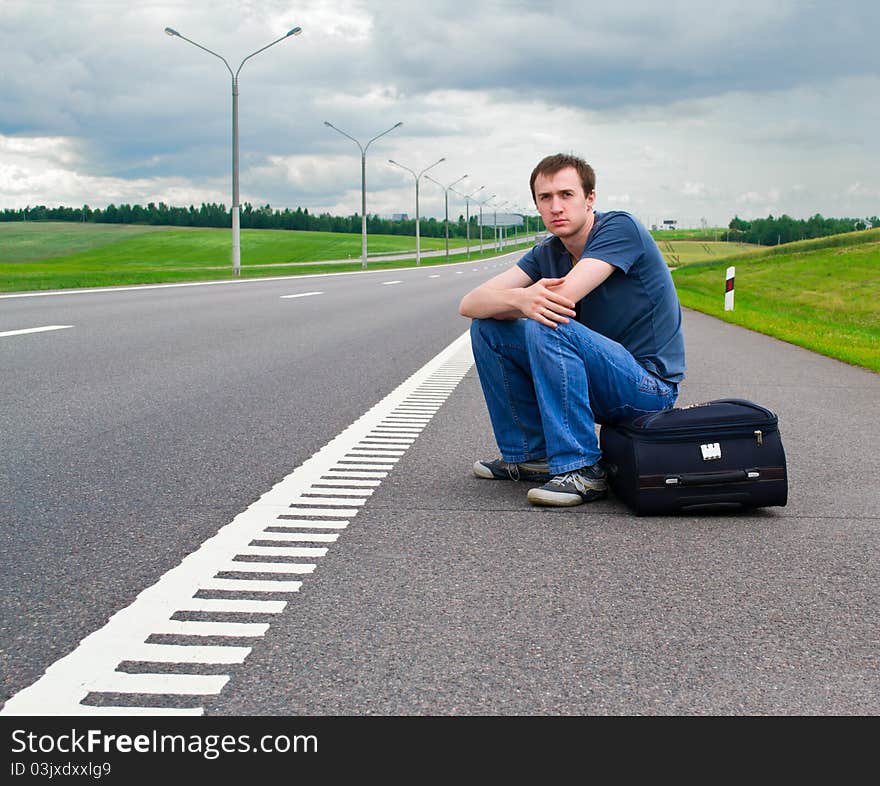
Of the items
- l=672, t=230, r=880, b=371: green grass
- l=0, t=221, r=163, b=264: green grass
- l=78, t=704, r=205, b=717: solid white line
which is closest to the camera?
l=78, t=704, r=205, b=717: solid white line

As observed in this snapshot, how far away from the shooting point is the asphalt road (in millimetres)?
2424

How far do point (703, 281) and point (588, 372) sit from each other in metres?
36.3

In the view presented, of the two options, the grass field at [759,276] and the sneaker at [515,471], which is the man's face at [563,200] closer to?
the sneaker at [515,471]

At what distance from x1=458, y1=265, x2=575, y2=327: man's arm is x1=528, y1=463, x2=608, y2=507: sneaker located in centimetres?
64

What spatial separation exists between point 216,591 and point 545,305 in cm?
201

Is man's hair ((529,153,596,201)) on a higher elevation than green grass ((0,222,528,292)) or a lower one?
lower

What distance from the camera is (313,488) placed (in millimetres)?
4492

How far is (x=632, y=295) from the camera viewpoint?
15.5 feet

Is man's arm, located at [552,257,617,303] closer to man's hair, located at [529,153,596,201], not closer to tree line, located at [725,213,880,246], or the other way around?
man's hair, located at [529,153,596,201]

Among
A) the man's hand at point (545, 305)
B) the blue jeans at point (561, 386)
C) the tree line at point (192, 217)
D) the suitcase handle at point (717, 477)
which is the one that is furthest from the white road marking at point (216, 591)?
the tree line at point (192, 217)

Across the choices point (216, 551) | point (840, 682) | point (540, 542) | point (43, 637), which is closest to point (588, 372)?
point (540, 542)

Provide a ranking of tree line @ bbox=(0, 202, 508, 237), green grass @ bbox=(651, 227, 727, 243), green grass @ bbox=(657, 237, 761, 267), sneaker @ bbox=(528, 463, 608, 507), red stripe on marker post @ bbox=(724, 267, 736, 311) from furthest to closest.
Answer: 1. tree line @ bbox=(0, 202, 508, 237)
2. green grass @ bbox=(651, 227, 727, 243)
3. green grass @ bbox=(657, 237, 761, 267)
4. red stripe on marker post @ bbox=(724, 267, 736, 311)
5. sneaker @ bbox=(528, 463, 608, 507)

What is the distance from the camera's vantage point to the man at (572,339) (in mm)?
4512

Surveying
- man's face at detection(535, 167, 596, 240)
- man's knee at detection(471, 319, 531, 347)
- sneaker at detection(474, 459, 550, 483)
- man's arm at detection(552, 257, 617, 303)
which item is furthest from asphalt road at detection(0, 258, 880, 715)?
man's face at detection(535, 167, 596, 240)
